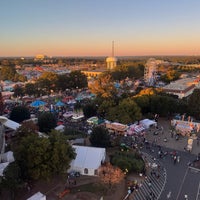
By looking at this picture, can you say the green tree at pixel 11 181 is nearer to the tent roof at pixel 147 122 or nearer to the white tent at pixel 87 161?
the white tent at pixel 87 161

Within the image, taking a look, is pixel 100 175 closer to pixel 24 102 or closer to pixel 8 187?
pixel 8 187

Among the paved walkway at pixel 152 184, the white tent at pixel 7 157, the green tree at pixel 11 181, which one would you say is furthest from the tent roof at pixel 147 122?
the green tree at pixel 11 181

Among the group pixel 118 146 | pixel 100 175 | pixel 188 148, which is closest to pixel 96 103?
pixel 118 146

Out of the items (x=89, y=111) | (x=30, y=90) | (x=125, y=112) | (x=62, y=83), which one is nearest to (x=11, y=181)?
(x=125, y=112)

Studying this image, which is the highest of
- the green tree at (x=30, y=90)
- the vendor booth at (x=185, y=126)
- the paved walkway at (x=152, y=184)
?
the green tree at (x=30, y=90)

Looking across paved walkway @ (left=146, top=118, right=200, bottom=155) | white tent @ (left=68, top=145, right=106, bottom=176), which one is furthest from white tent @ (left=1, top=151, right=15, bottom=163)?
paved walkway @ (left=146, top=118, right=200, bottom=155)

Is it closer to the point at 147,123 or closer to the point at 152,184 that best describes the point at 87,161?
the point at 152,184

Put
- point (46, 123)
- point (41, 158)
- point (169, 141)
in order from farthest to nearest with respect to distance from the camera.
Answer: point (46, 123) → point (169, 141) → point (41, 158)
